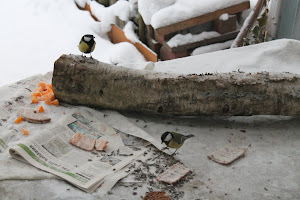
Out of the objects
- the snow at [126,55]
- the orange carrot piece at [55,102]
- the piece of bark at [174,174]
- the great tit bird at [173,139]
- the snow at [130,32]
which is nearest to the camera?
the piece of bark at [174,174]

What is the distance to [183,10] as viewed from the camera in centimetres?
436

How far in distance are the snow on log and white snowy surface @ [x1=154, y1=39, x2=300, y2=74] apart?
20.2 inches

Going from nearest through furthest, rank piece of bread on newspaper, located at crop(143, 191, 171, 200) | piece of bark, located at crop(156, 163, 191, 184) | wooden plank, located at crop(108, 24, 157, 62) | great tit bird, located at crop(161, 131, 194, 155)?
1. piece of bread on newspaper, located at crop(143, 191, 171, 200)
2. piece of bark, located at crop(156, 163, 191, 184)
3. great tit bird, located at crop(161, 131, 194, 155)
4. wooden plank, located at crop(108, 24, 157, 62)

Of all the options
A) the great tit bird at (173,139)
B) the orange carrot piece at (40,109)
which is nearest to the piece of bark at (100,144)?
the great tit bird at (173,139)

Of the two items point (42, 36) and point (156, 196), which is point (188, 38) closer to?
point (156, 196)

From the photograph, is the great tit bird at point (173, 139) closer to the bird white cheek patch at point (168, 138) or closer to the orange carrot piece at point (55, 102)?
the bird white cheek patch at point (168, 138)

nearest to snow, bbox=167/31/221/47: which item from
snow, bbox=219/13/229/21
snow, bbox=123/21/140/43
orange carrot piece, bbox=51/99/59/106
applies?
snow, bbox=219/13/229/21

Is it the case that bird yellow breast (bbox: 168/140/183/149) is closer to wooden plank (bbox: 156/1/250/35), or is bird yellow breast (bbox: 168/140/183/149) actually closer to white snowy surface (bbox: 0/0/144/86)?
wooden plank (bbox: 156/1/250/35)

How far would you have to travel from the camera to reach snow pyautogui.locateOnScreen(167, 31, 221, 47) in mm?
4395

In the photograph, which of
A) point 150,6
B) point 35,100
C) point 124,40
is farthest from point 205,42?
point 35,100

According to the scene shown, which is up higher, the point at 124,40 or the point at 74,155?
the point at 74,155

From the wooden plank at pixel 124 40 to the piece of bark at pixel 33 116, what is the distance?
2.25 meters

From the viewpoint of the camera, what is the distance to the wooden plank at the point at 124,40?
480 cm

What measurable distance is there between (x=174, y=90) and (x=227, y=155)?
0.71 m
